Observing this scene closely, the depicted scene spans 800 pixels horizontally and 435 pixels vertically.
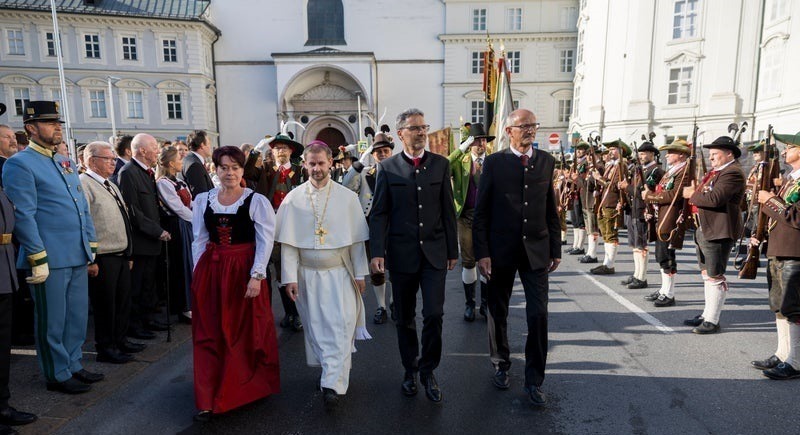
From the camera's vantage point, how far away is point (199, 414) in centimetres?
358

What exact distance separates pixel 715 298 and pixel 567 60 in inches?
1221

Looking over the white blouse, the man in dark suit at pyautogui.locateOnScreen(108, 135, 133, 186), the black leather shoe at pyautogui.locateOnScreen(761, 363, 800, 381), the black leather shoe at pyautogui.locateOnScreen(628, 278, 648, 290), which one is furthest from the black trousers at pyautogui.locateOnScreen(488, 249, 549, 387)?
the man in dark suit at pyautogui.locateOnScreen(108, 135, 133, 186)

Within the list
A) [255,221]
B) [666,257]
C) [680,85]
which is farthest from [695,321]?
[680,85]

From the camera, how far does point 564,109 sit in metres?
33.2

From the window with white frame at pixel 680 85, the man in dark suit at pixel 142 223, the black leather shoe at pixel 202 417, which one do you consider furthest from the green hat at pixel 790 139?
the window with white frame at pixel 680 85

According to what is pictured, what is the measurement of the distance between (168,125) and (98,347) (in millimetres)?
30286

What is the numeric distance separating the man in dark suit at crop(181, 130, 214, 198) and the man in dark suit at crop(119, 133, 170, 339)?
0.45 m

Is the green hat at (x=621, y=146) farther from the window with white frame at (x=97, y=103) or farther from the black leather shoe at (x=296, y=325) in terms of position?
the window with white frame at (x=97, y=103)

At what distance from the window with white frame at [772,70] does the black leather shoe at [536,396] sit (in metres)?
24.2

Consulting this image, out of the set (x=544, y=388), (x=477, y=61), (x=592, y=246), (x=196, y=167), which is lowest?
(x=544, y=388)

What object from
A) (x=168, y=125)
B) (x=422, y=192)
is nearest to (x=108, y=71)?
(x=168, y=125)

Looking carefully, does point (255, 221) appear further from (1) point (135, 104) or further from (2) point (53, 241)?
(1) point (135, 104)

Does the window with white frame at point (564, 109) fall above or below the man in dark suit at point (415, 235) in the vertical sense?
above

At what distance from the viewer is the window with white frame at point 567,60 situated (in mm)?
32656
